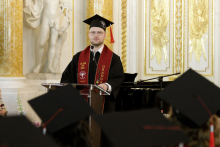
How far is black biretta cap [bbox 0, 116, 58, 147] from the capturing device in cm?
127

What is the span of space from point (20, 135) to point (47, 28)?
470 cm

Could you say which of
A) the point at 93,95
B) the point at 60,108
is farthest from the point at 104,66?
the point at 60,108

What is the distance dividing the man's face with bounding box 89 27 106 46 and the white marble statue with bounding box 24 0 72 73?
2536 mm

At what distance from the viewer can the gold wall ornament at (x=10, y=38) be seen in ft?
15.7

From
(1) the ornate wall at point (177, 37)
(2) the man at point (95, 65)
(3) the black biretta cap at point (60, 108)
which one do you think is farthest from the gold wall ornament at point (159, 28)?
(3) the black biretta cap at point (60, 108)

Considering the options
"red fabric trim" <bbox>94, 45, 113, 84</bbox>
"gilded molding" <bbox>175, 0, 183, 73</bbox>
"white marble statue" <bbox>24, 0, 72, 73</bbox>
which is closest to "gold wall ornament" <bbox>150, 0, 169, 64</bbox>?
"gilded molding" <bbox>175, 0, 183, 73</bbox>

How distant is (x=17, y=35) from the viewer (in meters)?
4.92

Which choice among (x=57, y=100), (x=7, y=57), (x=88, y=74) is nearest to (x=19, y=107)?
(x=7, y=57)

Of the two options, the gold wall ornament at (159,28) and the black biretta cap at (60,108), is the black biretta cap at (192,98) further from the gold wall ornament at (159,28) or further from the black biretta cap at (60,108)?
the gold wall ornament at (159,28)

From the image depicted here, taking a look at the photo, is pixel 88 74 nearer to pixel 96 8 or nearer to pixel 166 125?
pixel 166 125

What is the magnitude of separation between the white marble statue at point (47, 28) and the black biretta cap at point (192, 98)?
4.49m

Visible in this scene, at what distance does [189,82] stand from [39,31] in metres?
4.78

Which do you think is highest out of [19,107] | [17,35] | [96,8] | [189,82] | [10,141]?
[96,8]

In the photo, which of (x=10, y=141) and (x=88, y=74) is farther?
(x=88, y=74)
